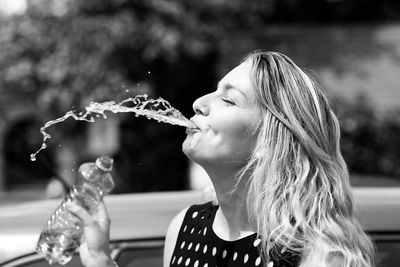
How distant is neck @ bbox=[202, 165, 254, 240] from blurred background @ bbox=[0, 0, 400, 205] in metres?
8.18

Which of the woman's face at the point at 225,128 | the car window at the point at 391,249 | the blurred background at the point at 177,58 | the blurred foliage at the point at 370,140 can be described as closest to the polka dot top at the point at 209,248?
the woman's face at the point at 225,128

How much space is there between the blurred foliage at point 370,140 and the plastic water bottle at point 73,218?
11453mm

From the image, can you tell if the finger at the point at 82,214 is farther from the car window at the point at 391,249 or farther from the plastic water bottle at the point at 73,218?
the car window at the point at 391,249

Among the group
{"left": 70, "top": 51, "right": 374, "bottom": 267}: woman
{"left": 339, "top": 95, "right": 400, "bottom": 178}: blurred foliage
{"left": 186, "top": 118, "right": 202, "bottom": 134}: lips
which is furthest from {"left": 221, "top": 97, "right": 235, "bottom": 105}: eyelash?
{"left": 339, "top": 95, "right": 400, "bottom": 178}: blurred foliage

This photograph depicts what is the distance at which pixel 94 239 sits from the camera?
1937 millimetres

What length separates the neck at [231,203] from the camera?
197cm

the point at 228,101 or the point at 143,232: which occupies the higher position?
the point at 228,101

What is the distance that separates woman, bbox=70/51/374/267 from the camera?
186 centimetres

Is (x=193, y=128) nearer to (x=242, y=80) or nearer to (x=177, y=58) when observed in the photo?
(x=242, y=80)

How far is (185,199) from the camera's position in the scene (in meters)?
2.81

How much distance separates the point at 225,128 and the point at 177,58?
10.8 m

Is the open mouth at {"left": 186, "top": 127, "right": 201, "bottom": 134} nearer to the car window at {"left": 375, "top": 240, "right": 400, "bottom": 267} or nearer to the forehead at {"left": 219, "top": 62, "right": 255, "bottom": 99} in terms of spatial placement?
the forehead at {"left": 219, "top": 62, "right": 255, "bottom": 99}

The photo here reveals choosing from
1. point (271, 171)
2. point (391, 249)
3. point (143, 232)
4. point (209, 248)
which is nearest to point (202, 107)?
point (271, 171)

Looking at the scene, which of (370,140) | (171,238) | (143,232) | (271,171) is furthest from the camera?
(370,140)
